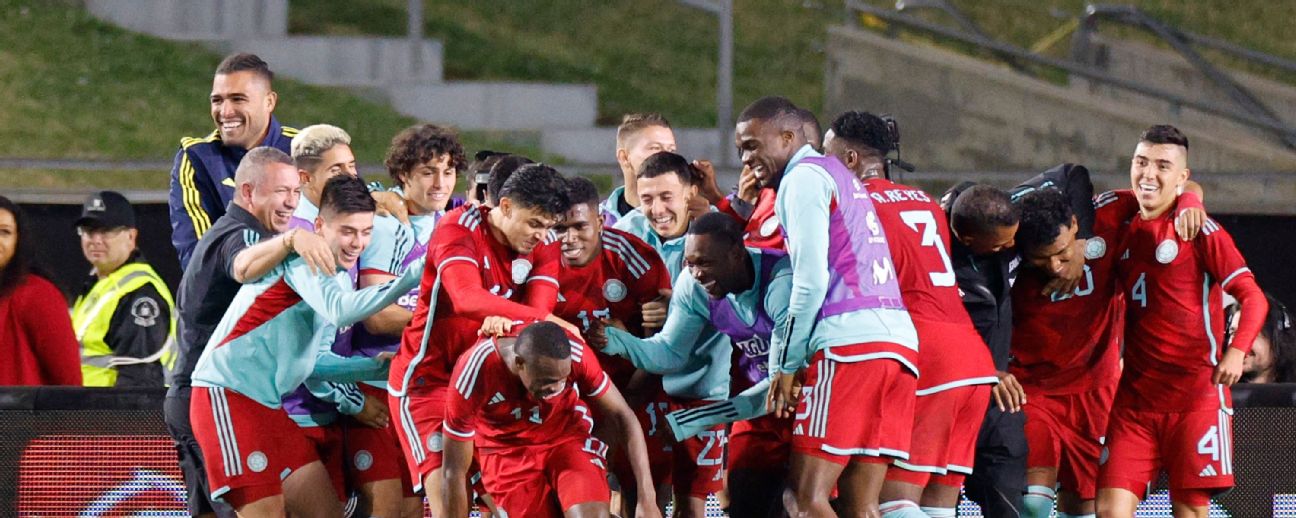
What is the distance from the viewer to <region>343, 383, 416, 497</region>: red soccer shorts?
6684mm

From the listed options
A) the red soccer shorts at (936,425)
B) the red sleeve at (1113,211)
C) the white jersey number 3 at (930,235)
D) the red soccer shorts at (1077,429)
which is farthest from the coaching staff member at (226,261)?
the red sleeve at (1113,211)

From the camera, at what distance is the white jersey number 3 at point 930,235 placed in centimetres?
610

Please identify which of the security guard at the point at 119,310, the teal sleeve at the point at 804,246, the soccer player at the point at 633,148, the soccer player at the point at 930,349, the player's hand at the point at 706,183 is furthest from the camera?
the security guard at the point at 119,310

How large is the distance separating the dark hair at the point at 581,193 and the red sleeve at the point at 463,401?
720mm

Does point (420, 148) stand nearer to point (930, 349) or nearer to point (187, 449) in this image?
point (187, 449)

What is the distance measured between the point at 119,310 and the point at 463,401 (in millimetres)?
3035

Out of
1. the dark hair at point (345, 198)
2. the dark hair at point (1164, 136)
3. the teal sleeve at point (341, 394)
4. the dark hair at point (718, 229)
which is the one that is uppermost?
the dark hair at point (1164, 136)

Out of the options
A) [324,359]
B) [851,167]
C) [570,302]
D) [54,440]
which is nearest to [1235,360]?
[851,167]

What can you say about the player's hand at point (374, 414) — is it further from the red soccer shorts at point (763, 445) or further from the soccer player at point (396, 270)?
the red soccer shorts at point (763, 445)

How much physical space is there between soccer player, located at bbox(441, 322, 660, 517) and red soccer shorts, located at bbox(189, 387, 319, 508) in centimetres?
68

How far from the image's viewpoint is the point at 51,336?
7.38 m

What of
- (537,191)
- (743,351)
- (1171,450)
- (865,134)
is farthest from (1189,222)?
(537,191)

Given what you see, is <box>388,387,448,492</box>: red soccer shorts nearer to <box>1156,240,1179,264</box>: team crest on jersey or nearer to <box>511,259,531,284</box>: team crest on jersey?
<box>511,259,531,284</box>: team crest on jersey

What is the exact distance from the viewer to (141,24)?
13.8m
